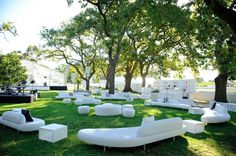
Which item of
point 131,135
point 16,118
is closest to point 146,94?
point 16,118

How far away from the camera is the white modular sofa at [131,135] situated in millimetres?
4676

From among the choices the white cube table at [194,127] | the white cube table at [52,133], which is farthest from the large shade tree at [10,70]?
the white cube table at [194,127]

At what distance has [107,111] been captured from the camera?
9250 millimetres

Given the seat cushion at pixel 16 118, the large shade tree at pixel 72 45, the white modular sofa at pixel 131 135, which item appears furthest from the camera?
the large shade tree at pixel 72 45

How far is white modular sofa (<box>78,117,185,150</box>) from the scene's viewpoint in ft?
15.3

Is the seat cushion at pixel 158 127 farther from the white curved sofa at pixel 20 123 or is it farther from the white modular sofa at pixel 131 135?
the white curved sofa at pixel 20 123

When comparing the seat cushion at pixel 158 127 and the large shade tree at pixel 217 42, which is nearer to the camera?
the seat cushion at pixel 158 127

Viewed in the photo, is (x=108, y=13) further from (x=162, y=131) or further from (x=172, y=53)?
(x=162, y=131)

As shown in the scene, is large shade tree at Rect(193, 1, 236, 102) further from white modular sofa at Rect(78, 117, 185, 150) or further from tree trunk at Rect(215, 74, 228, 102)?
white modular sofa at Rect(78, 117, 185, 150)

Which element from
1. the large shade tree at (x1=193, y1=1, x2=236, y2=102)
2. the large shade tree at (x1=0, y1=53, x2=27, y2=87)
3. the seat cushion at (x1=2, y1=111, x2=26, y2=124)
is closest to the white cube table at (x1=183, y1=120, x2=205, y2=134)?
the large shade tree at (x1=193, y1=1, x2=236, y2=102)

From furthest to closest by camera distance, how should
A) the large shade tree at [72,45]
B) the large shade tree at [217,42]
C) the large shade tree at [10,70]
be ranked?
the large shade tree at [72,45]
the large shade tree at [10,70]
the large shade tree at [217,42]

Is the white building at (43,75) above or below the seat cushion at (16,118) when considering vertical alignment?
above

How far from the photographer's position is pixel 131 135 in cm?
495

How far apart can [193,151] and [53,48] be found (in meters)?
23.6
